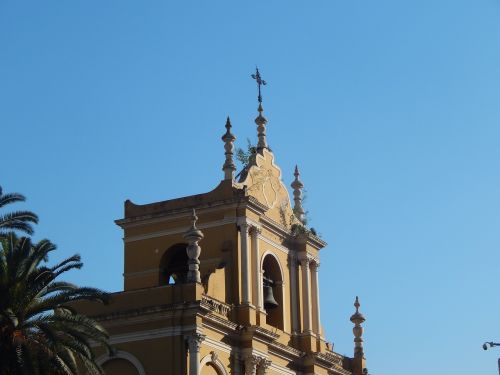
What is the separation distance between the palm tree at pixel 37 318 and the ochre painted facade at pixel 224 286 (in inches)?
137

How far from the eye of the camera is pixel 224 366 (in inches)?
1471

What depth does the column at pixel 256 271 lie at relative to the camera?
1540 inches

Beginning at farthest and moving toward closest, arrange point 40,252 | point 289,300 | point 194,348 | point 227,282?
point 289,300 < point 227,282 < point 194,348 < point 40,252

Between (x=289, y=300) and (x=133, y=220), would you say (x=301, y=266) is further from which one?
(x=133, y=220)

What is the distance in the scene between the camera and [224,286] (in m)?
38.6

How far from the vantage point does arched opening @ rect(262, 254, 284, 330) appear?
41.0 m

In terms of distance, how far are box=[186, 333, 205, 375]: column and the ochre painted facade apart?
3 cm

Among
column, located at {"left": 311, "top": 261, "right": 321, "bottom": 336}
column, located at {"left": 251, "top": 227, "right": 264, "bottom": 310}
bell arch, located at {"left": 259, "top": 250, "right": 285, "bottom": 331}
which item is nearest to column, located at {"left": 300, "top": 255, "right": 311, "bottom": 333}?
column, located at {"left": 311, "top": 261, "right": 321, "bottom": 336}

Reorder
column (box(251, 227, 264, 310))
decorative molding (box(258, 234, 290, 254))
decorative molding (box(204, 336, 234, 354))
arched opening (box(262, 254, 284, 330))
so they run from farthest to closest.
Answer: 1. arched opening (box(262, 254, 284, 330))
2. decorative molding (box(258, 234, 290, 254))
3. column (box(251, 227, 264, 310))
4. decorative molding (box(204, 336, 234, 354))

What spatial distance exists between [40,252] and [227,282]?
8.00m

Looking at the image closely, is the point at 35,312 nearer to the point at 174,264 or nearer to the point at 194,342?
the point at 194,342

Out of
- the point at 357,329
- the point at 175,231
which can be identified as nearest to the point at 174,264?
the point at 175,231

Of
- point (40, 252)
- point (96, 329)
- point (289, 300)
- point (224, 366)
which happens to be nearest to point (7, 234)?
point (40, 252)

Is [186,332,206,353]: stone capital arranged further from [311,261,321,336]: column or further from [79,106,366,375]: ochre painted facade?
[311,261,321,336]: column
